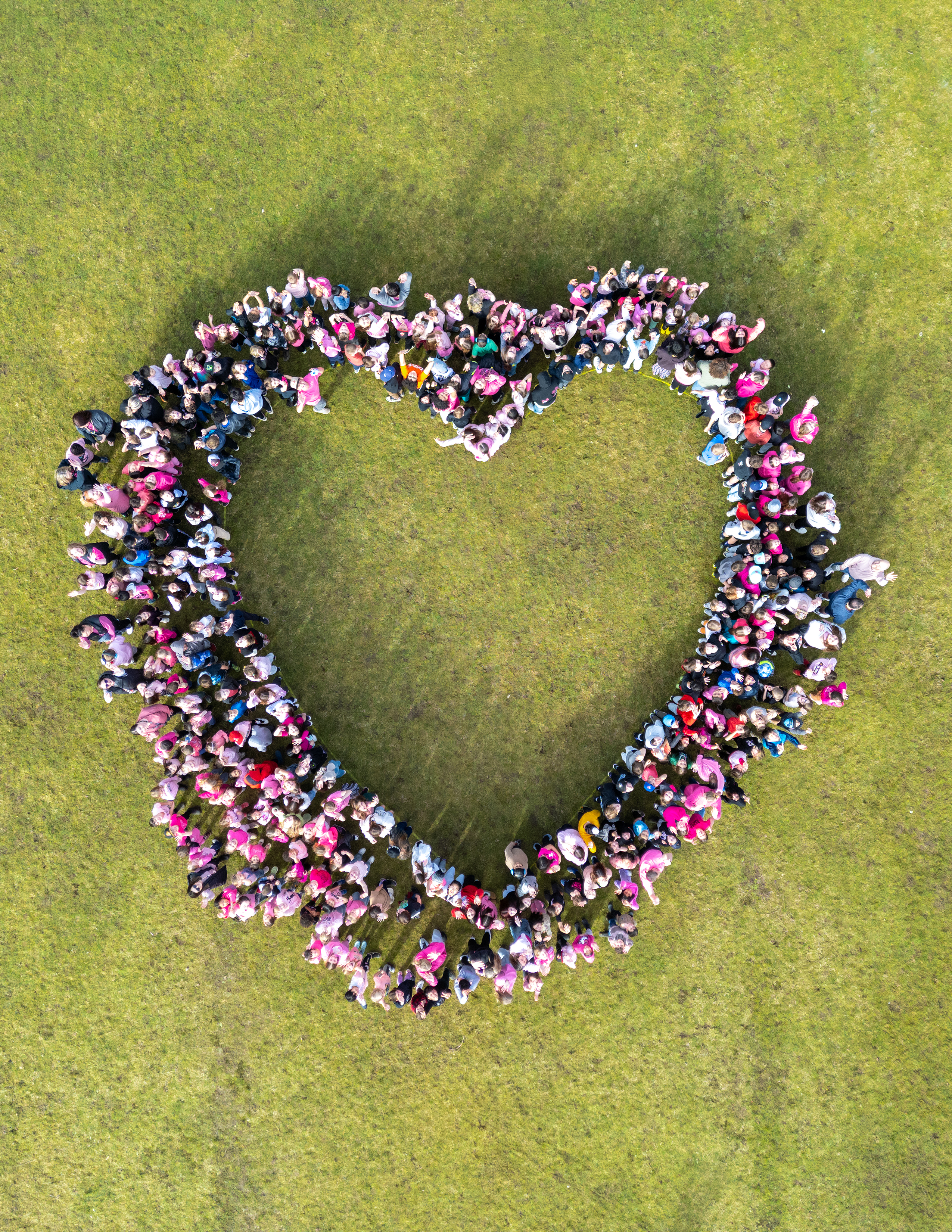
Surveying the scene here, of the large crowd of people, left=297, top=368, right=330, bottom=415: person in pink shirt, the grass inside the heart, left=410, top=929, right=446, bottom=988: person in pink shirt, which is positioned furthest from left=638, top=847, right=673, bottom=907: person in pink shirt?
left=297, top=368, right=330, bottom=415: person in pink shirt

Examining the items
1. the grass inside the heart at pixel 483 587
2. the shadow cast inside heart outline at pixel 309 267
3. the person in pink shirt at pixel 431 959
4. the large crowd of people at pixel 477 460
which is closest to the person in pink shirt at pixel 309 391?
the large crowd of people at pixel 477 460

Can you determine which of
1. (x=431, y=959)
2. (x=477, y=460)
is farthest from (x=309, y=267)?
(x=431, y=959)

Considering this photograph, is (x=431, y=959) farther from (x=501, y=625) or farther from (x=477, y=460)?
(x=477, y=460)

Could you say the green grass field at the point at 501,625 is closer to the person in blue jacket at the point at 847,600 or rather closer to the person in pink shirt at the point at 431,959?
the person in pink shirt at the point at 431,959

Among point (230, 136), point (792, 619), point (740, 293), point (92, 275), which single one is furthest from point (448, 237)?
point (792, 619)

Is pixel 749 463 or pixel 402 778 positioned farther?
pixel 402 778

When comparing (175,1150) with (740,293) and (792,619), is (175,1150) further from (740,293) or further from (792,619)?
(740,293)
